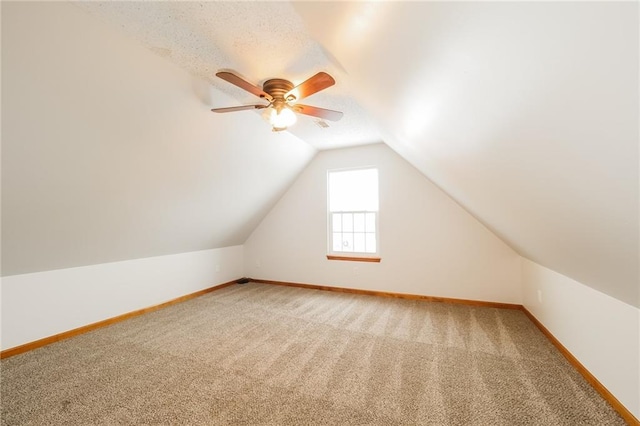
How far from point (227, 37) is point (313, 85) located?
634mm

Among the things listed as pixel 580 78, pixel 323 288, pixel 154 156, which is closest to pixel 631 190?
pixel 580 78

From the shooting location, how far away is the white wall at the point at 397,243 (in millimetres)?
3658

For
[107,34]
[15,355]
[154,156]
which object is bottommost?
[15,355]

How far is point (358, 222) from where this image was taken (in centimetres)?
455

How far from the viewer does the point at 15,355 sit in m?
2.54

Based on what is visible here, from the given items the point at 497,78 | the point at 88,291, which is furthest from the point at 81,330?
the point at 497,78

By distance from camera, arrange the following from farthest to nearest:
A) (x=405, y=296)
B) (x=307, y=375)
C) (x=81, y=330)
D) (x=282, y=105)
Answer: (x=405, y=296) < (x=81, y=330) < (x=282, y=105) < (x=307, y=375)

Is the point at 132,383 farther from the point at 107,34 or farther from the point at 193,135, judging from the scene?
the point at 107,34

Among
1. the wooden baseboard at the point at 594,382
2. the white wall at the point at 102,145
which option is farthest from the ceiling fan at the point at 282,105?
the wooden baseboard at the point at 594,382

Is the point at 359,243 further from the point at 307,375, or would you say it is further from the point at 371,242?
the point at 307,375

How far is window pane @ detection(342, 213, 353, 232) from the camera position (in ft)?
15.1

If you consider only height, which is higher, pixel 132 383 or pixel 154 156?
pixel 154 156

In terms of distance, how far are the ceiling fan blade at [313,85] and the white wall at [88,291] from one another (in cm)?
319

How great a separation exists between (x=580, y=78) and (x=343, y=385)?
2149 mm
